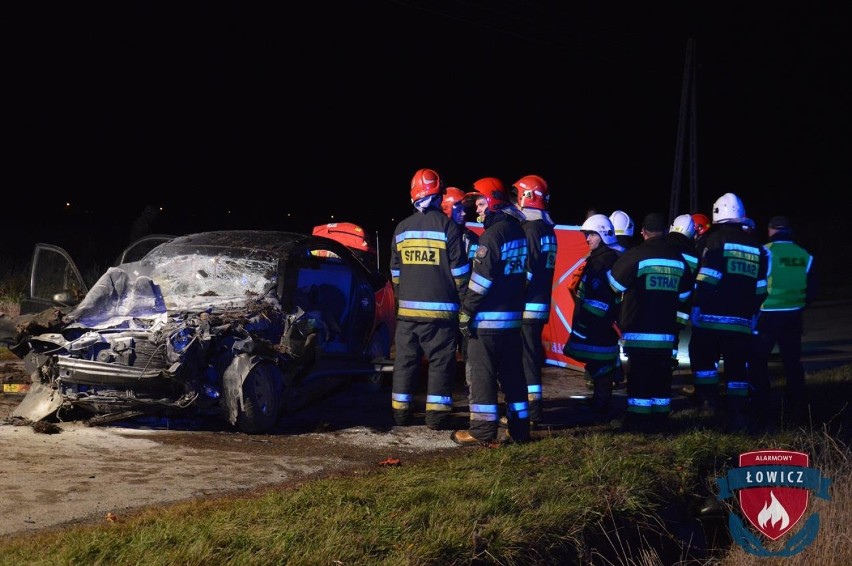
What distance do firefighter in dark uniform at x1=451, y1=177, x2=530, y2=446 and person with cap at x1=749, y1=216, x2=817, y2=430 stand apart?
295 cm

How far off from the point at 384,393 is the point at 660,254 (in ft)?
10.5

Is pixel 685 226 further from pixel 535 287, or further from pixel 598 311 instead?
pixel 535 287

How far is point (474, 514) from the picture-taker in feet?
19.2

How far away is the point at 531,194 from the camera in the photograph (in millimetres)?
9117

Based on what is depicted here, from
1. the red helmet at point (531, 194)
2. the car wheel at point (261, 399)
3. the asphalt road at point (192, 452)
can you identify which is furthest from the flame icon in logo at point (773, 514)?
the car wheel at point (261, 399)

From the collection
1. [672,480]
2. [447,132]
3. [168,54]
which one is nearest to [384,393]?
[672,480]

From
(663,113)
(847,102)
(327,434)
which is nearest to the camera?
Answer: (327,434)

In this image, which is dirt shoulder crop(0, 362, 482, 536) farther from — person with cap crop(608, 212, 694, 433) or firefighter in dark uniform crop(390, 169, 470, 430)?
person with cap crop(608, 212, 694, 433)

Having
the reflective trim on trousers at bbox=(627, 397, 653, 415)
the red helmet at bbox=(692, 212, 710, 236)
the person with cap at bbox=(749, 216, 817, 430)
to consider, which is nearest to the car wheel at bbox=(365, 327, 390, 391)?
the reflective trim on trousers at bbox=(627, 397, 653, 415)

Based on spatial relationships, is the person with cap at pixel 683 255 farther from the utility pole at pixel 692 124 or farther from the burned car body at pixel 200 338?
the utility pole at pixel 692 124

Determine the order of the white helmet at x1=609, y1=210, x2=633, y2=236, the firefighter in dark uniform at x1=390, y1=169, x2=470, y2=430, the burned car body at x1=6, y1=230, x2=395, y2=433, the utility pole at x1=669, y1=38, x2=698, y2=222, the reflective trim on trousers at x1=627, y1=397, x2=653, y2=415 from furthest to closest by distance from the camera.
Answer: the utility pole at x1=669, y1=38, x2=698, y2=222, the white helmet at x1=609, y1=210, x2=633, y2=236, the reflective trim on trousers at x1=627, y1=397, x2=653, y2=415, the firefighter in dark uniform at x1=390, y1=169, x2=470, y2=430, the burned car body at x1=6, y1=230, x2=395, y2=433

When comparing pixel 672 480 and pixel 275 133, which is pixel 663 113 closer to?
pixel 275 133

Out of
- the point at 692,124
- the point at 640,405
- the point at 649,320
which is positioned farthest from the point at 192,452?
the point at 692,124

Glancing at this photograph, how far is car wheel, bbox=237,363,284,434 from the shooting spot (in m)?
7.82
